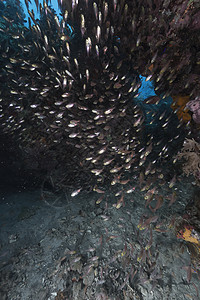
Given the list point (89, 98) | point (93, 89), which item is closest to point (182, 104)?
point (93, 89)

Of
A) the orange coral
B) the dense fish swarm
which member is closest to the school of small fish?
the dense fish swarm

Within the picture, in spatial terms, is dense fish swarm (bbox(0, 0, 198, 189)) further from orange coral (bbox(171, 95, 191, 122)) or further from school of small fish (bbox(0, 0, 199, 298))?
orange coral (bbox(171, 95, 191, 122))

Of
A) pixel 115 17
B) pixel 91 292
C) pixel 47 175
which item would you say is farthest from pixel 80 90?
pixel 91 292

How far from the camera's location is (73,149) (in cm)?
639

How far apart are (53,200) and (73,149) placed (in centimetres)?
227

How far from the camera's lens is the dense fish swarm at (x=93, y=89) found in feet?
14.8

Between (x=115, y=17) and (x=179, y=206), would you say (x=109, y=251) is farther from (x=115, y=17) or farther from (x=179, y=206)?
(x=115, y=17)

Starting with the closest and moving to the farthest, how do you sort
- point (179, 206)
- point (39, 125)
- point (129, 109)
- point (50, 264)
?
point (50, 264)
point (179, 206)
point (129, 109)
point (39, 125)

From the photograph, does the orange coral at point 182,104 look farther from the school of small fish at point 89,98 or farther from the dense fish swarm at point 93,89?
the dense fish swarm at point 93,89

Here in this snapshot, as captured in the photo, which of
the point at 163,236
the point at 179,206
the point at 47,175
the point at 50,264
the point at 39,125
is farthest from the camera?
the point at 47,175

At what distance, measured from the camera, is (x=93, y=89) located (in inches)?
215

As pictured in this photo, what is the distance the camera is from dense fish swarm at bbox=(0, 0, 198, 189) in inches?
178

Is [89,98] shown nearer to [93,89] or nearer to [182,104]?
[93,89]

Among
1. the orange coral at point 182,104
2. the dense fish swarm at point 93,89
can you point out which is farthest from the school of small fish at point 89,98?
the orange coral at point 182,104
